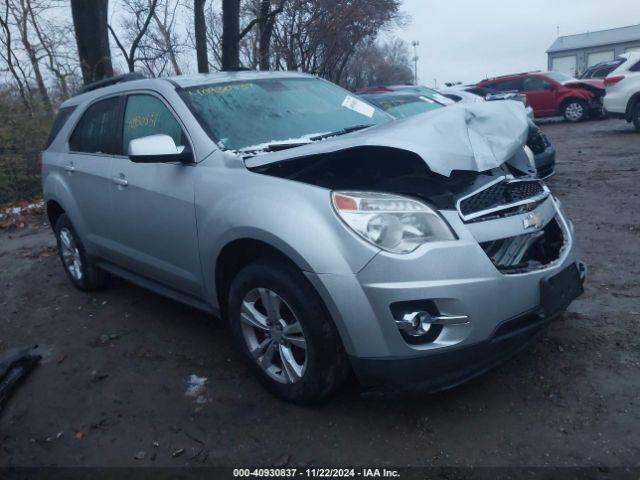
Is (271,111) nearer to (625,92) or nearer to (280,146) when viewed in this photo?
(280,146)

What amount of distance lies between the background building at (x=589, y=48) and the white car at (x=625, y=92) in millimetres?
41983

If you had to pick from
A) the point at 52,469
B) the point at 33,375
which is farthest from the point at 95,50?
the point at 52,469

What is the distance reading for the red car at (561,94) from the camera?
17.3 meters

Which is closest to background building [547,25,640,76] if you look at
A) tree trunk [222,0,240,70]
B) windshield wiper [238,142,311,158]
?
tree trunk [222,0,240,70]

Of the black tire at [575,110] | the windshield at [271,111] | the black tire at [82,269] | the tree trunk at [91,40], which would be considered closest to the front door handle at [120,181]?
the windshield at [271,111]

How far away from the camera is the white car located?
12422 mm

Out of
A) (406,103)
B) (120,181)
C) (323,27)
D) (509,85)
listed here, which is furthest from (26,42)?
(120,181)

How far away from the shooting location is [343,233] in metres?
2.73

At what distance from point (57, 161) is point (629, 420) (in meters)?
4.71

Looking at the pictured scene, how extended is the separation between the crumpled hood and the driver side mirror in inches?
19.5

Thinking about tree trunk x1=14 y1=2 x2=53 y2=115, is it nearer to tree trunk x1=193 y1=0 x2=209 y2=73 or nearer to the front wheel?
tree trunk x1=193 y1=0 x2=209 y2=73

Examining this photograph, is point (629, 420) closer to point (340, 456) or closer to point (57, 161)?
point (340, 456)

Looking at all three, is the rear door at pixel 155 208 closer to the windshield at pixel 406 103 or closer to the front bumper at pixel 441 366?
the front bumper at pixel 441 366

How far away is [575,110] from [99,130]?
52.5ft
